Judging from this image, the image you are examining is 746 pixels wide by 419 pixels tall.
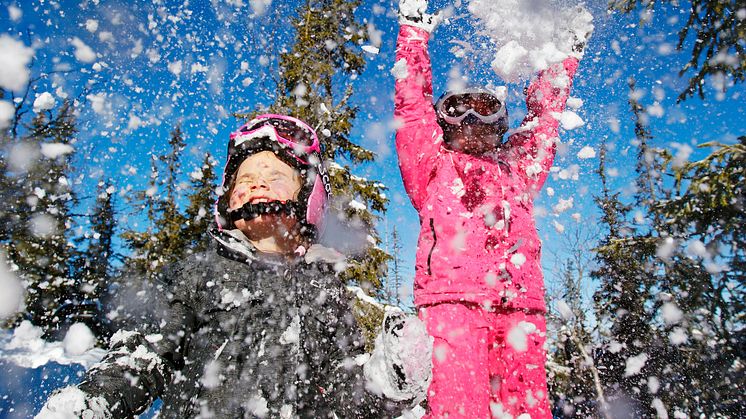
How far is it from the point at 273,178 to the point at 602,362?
52.8ft

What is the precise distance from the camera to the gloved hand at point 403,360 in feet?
4.80

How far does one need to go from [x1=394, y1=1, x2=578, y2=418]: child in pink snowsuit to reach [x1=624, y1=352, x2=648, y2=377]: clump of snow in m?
13.4

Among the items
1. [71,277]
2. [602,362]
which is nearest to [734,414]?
[602,362]

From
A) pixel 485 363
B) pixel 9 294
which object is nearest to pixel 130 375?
pixel 485 363

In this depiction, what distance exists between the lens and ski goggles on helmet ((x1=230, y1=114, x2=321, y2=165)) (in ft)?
9.68

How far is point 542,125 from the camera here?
3.42m

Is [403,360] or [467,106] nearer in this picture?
[403,360]

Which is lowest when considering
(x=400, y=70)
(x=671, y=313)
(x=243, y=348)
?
(x=243, y=348)

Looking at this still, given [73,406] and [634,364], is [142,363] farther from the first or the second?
[634,364]

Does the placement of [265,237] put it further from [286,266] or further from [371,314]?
[371,314]

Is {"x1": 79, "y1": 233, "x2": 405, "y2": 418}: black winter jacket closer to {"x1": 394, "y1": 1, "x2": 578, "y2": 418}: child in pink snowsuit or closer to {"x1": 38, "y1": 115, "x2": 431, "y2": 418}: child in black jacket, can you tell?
{"x1": 38, "y1": 115, "x2": 431, "y2": 418}: child in black jacket

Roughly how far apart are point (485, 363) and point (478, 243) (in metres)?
0.81

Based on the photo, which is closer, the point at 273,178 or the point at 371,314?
the point at 273,178

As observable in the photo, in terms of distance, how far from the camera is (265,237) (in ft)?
8.67
